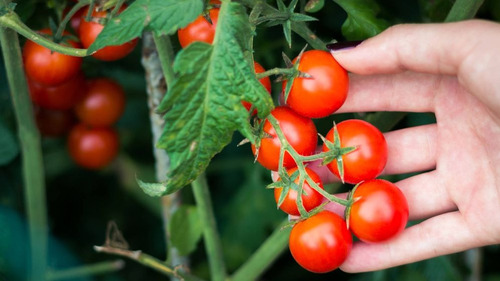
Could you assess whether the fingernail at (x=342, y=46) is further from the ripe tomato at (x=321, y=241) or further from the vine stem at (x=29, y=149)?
the vine stem at (x=29, y=149)

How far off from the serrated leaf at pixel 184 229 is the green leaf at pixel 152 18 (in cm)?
54

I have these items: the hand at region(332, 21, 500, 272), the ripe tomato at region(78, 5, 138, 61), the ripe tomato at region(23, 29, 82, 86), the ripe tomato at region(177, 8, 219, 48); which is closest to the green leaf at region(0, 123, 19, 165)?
the ripe tomato at region(23, 29, 82, 86)

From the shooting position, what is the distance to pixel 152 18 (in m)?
0.80

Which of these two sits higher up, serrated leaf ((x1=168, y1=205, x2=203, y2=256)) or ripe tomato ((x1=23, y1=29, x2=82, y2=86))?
ripe tomato ((x1=23, y1=29, x2=82, y2=86))

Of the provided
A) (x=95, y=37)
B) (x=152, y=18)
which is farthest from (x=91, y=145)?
(x=152, y=18)

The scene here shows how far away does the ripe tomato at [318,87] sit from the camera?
939 millimetres

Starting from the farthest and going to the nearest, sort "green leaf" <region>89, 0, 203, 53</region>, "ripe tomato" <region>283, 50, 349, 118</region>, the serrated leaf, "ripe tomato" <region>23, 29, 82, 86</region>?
the serrated leaf < "ripe tomato" <region>23, 29, 82, 86</region> < "ripe tomato" <region>283, 50, 349, 118</region> < "green leaf" <region>89, 0, 203, 53</region>

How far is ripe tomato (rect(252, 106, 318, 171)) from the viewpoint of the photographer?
3.17 feet

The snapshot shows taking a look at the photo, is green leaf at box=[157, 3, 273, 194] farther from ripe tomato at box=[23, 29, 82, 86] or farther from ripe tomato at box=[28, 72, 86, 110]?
ripe tomato at box=[28, 72, 86, 110]

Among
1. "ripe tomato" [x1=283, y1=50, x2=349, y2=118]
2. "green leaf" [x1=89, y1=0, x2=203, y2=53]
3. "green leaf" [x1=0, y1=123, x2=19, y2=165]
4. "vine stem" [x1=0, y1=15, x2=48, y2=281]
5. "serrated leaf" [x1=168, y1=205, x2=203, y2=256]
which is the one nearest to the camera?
"green leaf" [x1=89, y1=0, x2=203, y2=53]

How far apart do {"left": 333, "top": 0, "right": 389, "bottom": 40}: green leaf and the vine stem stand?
58 cm

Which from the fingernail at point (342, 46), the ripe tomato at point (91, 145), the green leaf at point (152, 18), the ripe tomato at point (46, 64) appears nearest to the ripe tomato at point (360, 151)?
the fingernail at point (342, 46)

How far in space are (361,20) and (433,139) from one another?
11.2 inches

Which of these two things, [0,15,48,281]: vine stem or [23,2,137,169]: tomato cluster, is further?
[23,2,137,169]: tomato cluster
